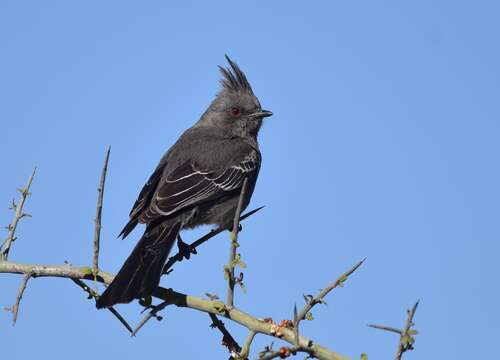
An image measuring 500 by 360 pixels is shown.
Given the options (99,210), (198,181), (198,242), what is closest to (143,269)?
(198,242)

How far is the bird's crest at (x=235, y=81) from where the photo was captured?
8.97 meters

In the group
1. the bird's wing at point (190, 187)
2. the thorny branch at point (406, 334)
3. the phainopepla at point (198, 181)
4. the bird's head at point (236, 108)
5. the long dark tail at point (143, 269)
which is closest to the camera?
the thorny branch at point (406, 334)

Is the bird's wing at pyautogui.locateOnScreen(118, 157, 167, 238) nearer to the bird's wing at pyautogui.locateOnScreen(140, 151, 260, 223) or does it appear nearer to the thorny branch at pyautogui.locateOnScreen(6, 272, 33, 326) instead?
the bird's wing at pyautogui.locateOnScreen(140, 151, 260, 223)

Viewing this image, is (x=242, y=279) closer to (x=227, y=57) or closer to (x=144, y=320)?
(x=144, y=320)

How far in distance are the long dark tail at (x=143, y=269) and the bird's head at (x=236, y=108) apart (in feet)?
8.98

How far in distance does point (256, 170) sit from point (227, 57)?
1706mm

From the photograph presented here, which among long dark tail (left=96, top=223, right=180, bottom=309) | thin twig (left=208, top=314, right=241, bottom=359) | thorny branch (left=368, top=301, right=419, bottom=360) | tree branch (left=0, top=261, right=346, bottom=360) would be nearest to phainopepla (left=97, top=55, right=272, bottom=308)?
long dark tail (left=96, top=223, right=180, bottom=309)

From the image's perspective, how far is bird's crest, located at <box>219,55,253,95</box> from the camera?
8969 mm

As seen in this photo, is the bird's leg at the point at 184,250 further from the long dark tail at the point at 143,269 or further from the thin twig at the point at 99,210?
the thin twig at the point at 99,210

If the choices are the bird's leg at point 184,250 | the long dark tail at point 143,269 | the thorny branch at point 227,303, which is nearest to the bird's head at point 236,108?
the bird's leg at point 184,250

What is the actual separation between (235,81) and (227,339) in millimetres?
5867

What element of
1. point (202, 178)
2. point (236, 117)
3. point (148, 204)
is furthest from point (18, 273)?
point (236, 117)

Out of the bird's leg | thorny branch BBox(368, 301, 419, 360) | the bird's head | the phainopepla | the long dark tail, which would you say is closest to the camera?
thorny branch BBox(368, 301, 419, 360)

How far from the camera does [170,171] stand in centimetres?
726
